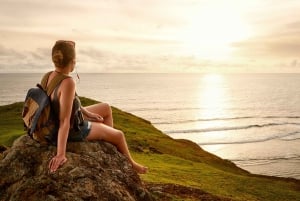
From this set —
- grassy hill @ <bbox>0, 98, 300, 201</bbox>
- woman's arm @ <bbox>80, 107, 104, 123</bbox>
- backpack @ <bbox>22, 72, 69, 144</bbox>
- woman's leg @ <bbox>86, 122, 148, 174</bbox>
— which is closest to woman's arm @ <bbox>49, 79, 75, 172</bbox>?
backpack @ <bbox>22, 72, 69, 144</bbox>

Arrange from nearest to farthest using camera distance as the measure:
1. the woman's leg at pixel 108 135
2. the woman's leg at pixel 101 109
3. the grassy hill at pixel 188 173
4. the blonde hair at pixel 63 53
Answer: the blonde hair at pixel 63 53 → the woman's leg at pixel 108 135 → the woman's leg at pixel 101 109 → the grassy hill at pixel 188 173

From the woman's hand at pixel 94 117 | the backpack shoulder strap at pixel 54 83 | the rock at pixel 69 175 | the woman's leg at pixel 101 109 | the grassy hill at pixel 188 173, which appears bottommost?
the grassy hill at pixel 188 173

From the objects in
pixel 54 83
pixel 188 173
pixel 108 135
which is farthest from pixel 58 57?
pixel 188 173

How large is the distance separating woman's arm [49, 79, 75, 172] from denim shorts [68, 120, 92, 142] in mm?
696

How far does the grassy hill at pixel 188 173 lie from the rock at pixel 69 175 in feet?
20.7

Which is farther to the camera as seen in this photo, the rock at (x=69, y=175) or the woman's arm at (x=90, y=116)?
the woman's arm at (x=90, y=116)

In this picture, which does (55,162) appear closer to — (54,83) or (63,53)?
(54,83)

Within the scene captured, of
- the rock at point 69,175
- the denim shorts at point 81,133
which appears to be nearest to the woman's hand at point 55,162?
the rock at point 69,175

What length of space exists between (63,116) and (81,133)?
98 cm

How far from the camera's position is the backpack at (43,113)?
8836 mm

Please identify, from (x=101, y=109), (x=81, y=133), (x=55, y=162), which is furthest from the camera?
(x=101, y=109)

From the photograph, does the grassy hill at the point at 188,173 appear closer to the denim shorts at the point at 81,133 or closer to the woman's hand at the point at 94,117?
the woman's hand at the point at 94,117

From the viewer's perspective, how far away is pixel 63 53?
8.49 metres

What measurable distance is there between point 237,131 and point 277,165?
45.6 m
